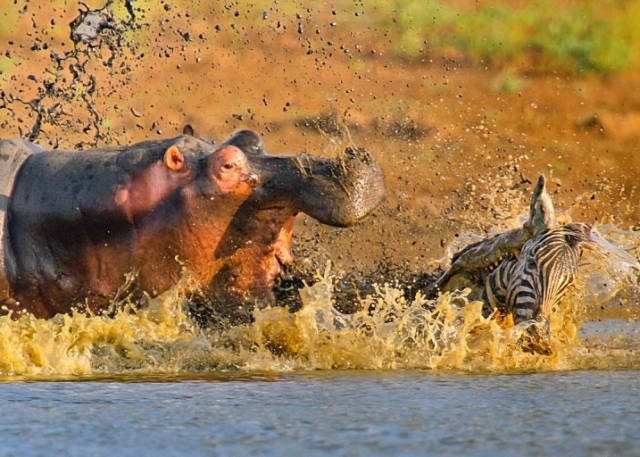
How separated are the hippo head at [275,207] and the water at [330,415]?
60cm

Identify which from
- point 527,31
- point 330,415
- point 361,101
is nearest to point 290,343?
point 330,415

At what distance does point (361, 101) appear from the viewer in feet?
43.2

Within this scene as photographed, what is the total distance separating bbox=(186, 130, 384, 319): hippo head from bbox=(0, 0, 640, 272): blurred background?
3875 millimetres

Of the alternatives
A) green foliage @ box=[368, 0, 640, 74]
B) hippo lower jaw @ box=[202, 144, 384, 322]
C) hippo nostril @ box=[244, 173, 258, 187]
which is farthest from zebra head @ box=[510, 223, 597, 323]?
green foliage @ box=[368, 0, 640, 74]

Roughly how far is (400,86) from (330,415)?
8.59 metres

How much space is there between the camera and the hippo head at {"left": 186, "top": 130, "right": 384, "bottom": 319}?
253 inches

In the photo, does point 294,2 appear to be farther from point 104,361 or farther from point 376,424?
point 376,424

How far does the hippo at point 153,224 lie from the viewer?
260 inches

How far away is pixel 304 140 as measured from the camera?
12.4 metres

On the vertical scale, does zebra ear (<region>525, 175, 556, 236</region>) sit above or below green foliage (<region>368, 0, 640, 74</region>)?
below

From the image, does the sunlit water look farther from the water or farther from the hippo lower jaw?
the hippo lower jaw

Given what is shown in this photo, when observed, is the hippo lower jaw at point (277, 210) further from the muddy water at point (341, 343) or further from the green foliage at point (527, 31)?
the green foliage at point (527, 31)

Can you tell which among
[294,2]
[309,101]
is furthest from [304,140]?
[294,2]

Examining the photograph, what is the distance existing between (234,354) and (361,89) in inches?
267
